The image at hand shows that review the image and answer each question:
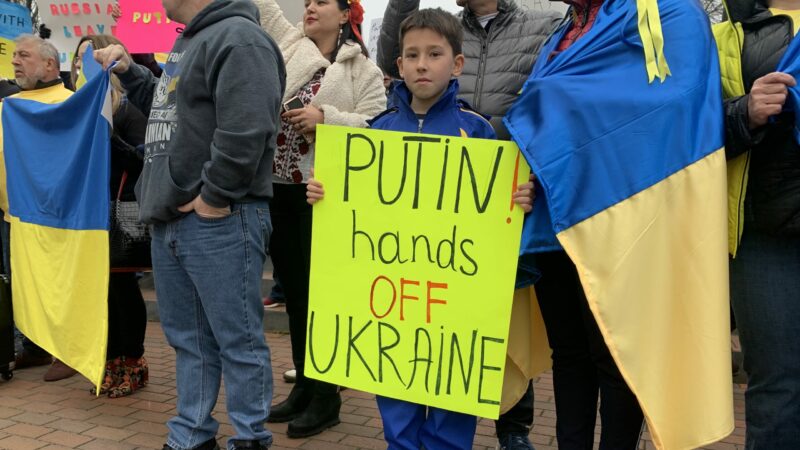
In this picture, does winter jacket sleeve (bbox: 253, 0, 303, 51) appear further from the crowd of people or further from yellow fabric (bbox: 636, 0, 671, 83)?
yellow fabric (bbox: 636, 0, 671, 83)

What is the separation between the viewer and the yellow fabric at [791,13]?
2.09 m

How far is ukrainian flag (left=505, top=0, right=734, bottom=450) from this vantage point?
2111 mm

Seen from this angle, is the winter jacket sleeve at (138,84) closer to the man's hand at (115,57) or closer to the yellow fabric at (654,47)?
the man's hand at (115,57)

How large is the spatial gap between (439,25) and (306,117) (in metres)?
0.77

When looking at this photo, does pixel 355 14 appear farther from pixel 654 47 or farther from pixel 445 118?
pixel 654 47

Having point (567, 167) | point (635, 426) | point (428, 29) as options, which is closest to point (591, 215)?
point (567, 167)

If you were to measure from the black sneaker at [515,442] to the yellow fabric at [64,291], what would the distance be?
191cm

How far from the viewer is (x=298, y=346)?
140 inches

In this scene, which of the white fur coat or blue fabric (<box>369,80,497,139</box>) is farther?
the white fur coat

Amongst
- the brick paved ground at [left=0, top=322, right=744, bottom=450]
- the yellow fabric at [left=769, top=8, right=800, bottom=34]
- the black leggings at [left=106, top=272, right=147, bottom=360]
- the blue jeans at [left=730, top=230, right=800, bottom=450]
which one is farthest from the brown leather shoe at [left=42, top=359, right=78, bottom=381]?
the yellow fabric at [left=769, top=8, right=800, bottom=34]

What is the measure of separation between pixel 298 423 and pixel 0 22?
4.83 metres

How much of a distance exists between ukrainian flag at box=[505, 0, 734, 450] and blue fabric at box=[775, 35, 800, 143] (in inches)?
6.9

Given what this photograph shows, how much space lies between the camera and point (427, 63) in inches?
103

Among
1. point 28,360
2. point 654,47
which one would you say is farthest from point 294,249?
point 28,360
